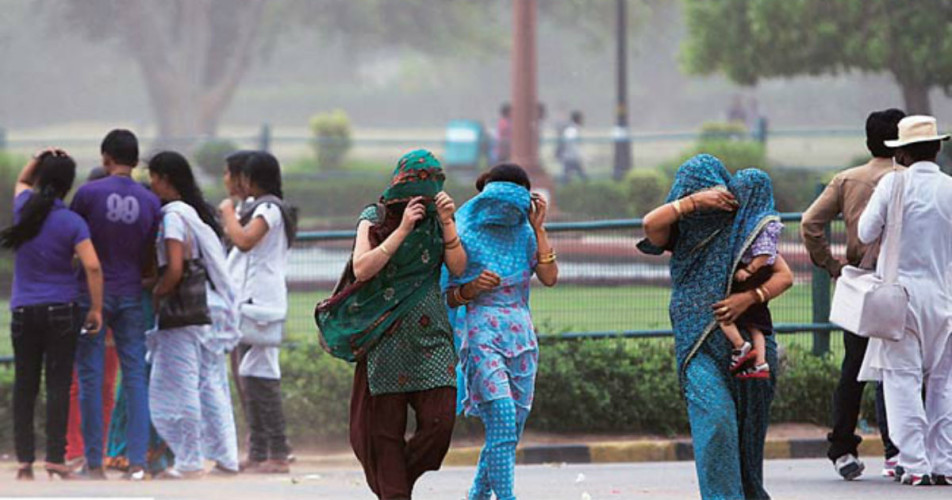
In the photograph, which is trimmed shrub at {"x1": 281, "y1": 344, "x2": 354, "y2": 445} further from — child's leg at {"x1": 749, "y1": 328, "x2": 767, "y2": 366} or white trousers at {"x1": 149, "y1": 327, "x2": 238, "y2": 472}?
child's leg at {"x1": 749, "y1": 328, "x2": 767, "y2": 366}

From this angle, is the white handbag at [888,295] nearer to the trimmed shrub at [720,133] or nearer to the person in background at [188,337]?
the person in background at [188,337]

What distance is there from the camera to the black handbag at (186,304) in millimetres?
9258

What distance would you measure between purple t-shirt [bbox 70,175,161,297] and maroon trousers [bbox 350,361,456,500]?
2.81 metres

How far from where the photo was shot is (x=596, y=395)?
10.6 metres

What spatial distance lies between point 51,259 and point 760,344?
3.98 metres

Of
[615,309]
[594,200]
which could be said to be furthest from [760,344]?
[594,200]

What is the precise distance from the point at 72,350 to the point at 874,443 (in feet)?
15.0

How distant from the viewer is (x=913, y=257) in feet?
27.2

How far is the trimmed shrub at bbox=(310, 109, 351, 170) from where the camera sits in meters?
32.8

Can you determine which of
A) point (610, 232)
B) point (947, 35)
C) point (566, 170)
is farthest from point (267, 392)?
point (566, 170)

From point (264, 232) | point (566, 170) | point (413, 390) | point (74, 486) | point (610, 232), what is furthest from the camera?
point (566, 170)

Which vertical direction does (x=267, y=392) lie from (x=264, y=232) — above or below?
below

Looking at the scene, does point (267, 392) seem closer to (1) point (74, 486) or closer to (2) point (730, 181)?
(1) point (74, 486)

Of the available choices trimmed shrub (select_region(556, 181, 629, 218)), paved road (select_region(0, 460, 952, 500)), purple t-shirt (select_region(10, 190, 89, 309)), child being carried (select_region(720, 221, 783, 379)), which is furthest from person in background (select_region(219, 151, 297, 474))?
trimmed shrub (select_region(556, 181, 629, 218))
